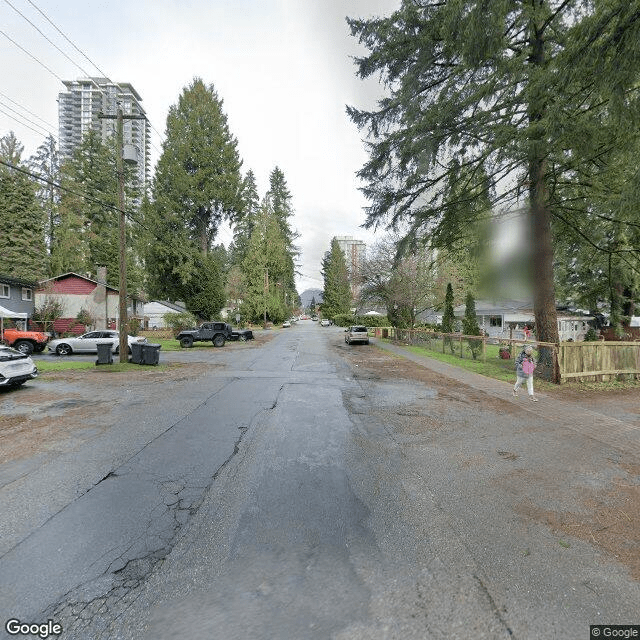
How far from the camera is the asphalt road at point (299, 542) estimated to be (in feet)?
7.80

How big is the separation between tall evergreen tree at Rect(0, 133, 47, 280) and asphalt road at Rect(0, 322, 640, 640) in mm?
36201

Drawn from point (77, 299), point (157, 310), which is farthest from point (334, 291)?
point (77, 299)

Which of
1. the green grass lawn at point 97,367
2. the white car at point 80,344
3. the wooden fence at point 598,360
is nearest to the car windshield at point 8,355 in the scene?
the green grass lawn at point 97,367

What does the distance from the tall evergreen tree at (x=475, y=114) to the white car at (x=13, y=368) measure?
12.2 meters

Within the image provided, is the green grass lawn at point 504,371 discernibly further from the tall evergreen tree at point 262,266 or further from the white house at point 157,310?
the tall evergreen tree at point 262,266

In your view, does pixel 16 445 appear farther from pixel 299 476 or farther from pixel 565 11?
pixel 565 11

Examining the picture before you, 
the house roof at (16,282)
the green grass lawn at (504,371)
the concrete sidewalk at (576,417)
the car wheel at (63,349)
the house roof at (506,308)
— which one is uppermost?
the house roof at (16,282)

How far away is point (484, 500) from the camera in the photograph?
4.04 metres

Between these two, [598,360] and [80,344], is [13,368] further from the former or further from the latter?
[598,360]

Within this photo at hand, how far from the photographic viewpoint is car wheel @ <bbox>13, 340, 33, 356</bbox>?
63.7ft

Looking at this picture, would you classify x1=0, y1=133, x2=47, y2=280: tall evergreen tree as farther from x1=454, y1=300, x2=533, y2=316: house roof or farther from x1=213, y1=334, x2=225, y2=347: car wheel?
x1=454, y1=300, x2=533, y2=316: house roof

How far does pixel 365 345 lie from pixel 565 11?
71.1 ft

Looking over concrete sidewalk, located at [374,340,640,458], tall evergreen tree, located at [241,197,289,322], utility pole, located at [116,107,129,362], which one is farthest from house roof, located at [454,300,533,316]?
tall evergreen tree, located at [241,197,289,322]

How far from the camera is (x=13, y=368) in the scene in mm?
10047
